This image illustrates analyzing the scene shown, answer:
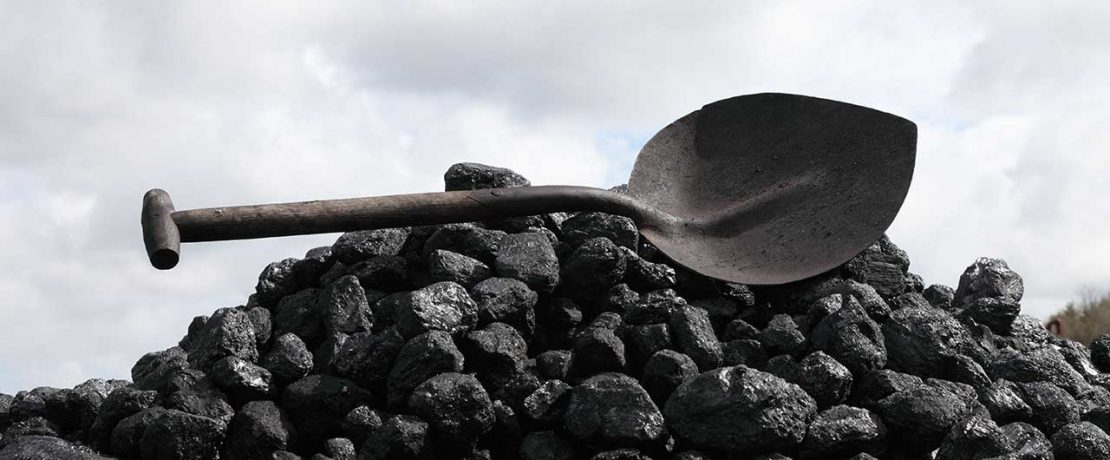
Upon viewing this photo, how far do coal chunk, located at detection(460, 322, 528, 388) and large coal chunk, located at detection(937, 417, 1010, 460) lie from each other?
54.1 inches

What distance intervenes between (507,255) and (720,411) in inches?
43.5

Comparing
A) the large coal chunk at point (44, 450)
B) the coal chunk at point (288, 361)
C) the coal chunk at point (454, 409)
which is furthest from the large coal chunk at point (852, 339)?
the large coal chunk at point (44, 450)

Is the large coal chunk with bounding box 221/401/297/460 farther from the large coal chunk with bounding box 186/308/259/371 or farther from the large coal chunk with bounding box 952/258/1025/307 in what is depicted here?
the large coal chunk with bounding box 952/258/1025/307

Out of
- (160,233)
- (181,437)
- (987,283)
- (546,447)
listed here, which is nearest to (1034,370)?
(987,283)

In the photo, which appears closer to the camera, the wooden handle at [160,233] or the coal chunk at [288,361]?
the wooden handle at [160,233]

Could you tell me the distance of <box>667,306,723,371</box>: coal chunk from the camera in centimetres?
408

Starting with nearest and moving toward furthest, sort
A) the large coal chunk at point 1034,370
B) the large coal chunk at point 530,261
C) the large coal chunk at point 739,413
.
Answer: the large coal chunk at point 739,413
the large coal chunk at point 530,261
the large coal chunk at point 1034,370

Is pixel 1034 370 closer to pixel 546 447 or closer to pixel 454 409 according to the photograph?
pixel 546 447

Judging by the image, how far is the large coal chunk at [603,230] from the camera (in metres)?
4.73

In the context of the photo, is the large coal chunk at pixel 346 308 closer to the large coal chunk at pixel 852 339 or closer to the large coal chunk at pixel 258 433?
the large coal chunk at pixel 258 433

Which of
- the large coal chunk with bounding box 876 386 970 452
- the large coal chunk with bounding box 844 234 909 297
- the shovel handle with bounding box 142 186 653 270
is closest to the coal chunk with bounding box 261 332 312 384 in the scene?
the shovel handle with bounding box 142 186 653 270

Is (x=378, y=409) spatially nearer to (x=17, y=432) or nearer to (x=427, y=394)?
(x=427, y=394)

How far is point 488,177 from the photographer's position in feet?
16.0

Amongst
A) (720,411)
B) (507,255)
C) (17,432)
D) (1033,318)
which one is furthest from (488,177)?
(1033,318)
